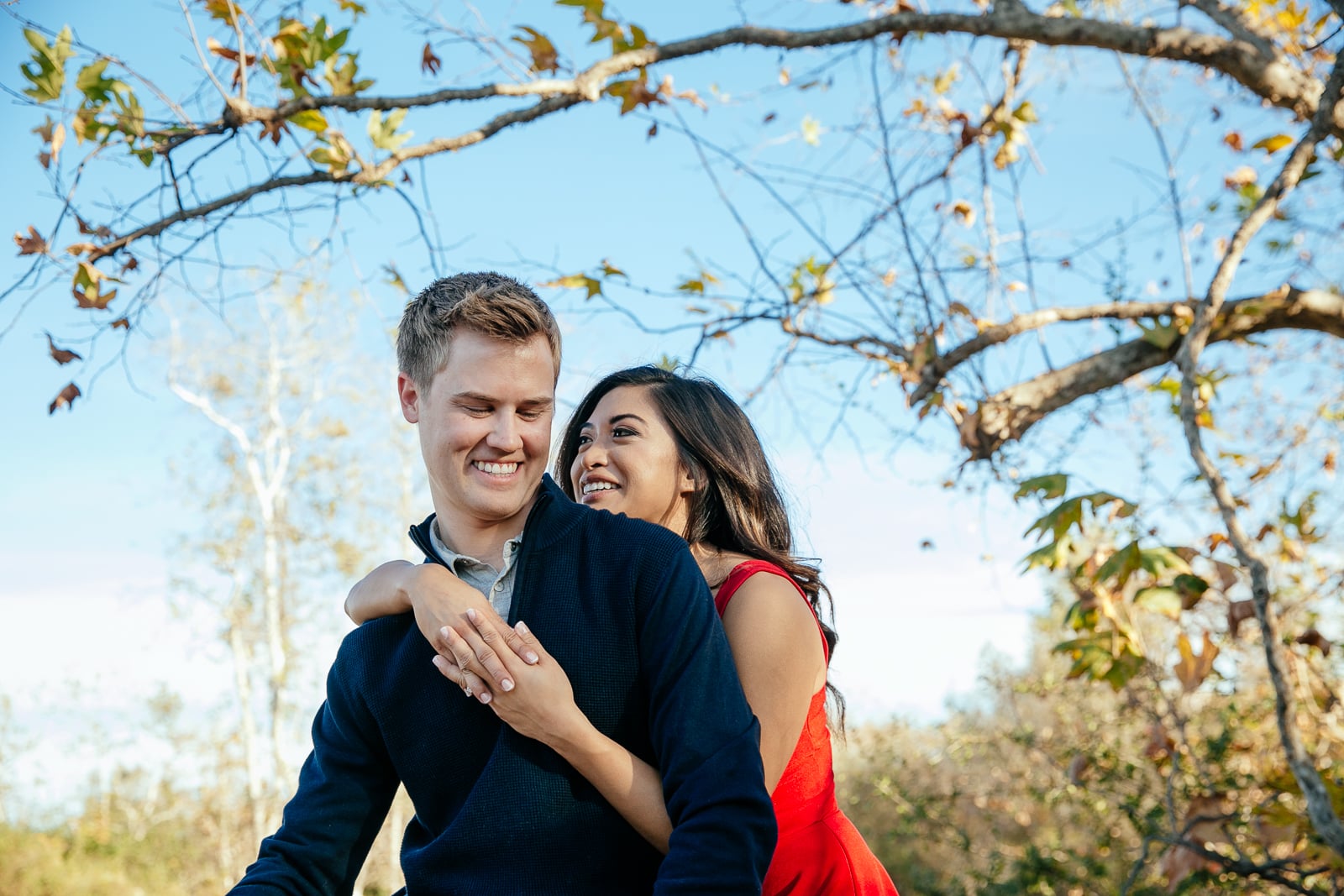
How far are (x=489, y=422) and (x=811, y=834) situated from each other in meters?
0.86

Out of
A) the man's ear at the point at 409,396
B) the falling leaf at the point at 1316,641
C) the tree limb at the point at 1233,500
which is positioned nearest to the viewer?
the man's ear at the point at 409,396

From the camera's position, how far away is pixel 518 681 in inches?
52.5

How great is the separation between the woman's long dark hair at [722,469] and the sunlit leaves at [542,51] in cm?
102

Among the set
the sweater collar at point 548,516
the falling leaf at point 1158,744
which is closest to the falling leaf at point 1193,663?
the falling leaf at point 1158,744

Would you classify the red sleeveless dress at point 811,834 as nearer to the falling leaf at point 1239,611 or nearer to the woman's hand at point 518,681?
the woman's hand at point 518,681

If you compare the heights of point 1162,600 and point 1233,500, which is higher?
point 1233,500

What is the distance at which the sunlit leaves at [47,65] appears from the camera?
2.48 m

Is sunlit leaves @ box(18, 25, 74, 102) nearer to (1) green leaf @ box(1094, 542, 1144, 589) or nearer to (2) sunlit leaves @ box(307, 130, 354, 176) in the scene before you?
(2) sunlit leaves @ box(307, 130, 354, 176)

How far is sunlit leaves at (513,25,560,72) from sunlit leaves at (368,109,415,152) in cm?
39

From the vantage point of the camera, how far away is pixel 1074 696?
7.18 metres

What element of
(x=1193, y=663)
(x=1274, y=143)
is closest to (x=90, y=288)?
(x=1193, y=663)

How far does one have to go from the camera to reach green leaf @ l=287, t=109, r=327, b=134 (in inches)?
105

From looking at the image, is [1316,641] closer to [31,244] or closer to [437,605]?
[437,605]

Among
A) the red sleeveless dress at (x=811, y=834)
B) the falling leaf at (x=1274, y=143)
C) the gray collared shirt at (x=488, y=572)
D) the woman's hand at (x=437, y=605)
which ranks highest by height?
the falling leaf at (x=1274, y=143)
